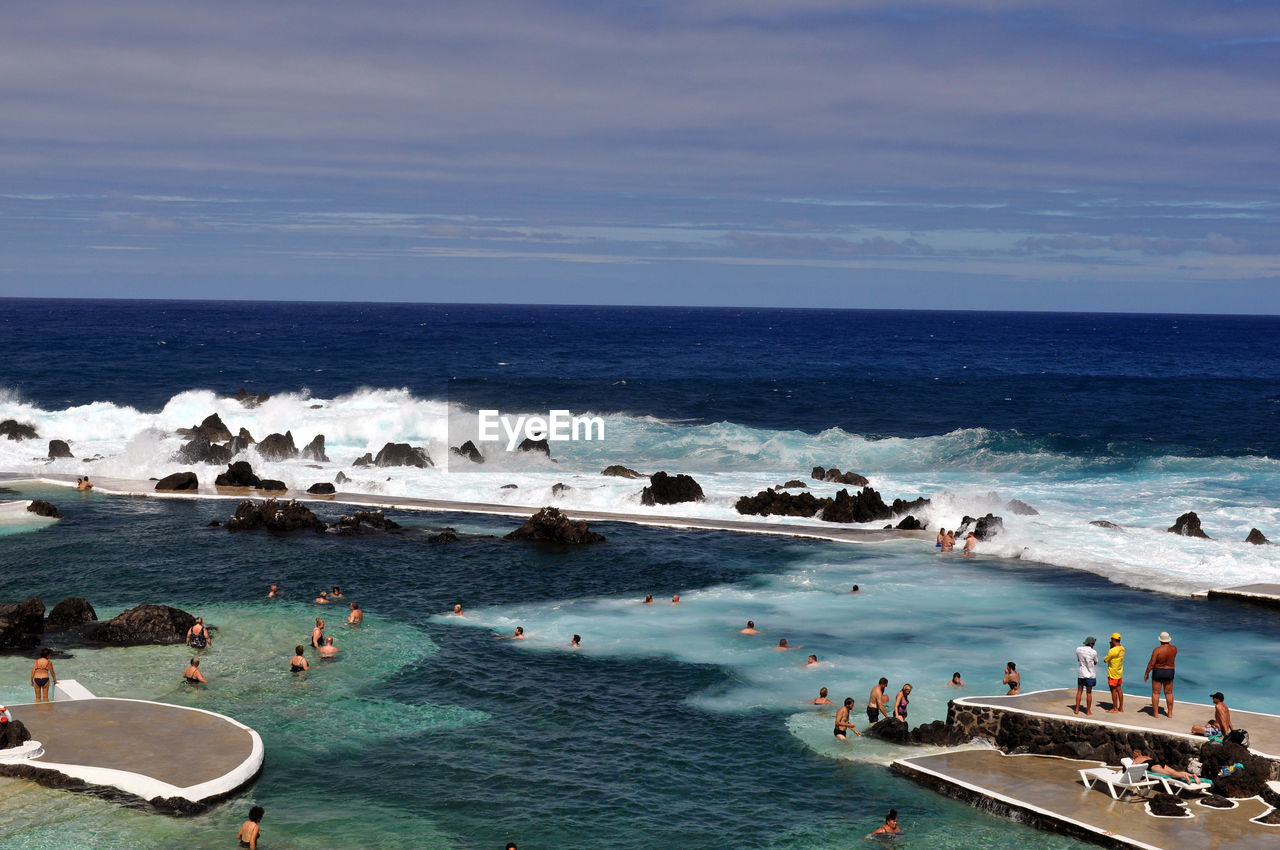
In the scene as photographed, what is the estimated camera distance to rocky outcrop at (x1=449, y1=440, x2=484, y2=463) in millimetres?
70812

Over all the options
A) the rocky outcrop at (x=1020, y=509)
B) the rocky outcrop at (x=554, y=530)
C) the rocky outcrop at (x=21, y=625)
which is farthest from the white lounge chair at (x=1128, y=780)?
the rocky outcrop at (x=1020, y=509)

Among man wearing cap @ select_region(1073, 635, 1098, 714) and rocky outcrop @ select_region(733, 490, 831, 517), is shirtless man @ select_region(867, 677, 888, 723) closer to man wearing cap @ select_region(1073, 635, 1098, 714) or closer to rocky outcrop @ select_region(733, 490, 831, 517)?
man wearing cap @ select_region(1073, 635, 1098, 714)

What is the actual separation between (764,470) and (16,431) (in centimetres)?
5053

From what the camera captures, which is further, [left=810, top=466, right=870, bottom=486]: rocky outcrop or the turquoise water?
[left=810, top=466, right=870, bottom=486]: rocky outcrop

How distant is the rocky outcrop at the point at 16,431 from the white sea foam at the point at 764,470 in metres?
1.03

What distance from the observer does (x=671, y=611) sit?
123 feet

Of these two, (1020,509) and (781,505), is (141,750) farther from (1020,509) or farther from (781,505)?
(1020,509)

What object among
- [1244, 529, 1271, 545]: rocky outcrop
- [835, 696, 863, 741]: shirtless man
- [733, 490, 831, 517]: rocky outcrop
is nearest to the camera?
[835, 696, 863, 741]: shirtless man

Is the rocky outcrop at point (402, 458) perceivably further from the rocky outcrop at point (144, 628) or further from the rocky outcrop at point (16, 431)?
the rocky outcrop at point (144, 628)

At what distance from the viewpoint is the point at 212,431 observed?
237 feet

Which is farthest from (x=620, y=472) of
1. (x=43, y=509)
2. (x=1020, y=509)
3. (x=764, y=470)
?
(x=43, y=509)

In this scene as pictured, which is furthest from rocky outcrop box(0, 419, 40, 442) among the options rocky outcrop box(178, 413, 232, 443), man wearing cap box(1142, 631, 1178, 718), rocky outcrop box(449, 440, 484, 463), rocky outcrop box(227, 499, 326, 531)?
man wearing cap box(1142, 631, 1178, 718)

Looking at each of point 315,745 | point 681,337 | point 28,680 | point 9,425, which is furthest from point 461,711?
point 681,337

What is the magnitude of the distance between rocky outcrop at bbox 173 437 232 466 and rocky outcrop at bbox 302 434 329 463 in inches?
214
